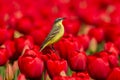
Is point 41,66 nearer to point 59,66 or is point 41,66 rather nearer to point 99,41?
point 59,66

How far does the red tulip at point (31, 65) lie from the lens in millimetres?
1788

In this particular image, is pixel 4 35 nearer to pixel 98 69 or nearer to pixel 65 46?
pixel 65 46

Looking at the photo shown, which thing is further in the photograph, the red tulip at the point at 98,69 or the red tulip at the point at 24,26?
the red tulip at the point at 24,26

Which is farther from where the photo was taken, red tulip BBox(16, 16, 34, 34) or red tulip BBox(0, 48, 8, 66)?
red tulip BBox(16, 16, 34, 34)

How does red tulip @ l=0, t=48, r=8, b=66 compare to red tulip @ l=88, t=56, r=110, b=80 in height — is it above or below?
above

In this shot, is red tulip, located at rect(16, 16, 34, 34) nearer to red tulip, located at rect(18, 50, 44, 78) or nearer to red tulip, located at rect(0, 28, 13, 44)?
red tulip, located at rect(0, 28, 13, 44)

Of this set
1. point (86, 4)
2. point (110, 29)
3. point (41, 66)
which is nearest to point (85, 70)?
point (41, 66)

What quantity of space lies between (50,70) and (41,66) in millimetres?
38

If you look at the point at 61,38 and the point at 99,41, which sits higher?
the point at 61,38

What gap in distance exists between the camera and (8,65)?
199cm

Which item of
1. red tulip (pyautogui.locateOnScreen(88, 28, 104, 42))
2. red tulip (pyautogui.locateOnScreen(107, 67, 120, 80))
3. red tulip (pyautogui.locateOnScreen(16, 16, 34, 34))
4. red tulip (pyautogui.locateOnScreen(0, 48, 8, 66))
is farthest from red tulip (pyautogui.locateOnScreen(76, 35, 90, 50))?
red tulip (pyautogui.locateOnScreen(107, 67, 120, 80))

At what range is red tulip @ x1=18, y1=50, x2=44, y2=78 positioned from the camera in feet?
5.87

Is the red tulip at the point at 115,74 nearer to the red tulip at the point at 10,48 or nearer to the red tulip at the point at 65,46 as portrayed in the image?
the red tulip at the point at 65,46

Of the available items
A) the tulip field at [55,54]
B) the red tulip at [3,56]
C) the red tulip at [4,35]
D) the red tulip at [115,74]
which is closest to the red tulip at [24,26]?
the tulip field at [55,54]
